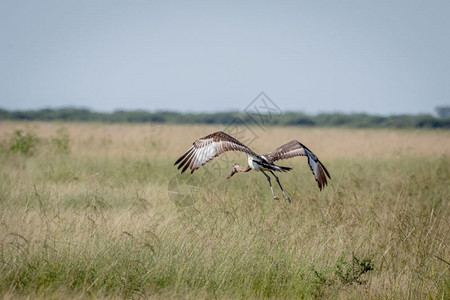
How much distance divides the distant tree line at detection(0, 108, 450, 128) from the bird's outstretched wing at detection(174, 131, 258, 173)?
168 ft

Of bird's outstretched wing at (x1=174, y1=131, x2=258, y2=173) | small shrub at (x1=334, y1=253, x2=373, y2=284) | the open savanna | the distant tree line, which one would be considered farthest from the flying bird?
the distant tree line

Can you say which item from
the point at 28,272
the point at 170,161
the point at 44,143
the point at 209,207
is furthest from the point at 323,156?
the point at 28,272

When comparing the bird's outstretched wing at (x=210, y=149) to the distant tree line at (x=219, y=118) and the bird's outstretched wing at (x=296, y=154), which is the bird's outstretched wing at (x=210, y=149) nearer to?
the bird's outstretched wing at (x=296, y=154)

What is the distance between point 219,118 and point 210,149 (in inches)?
2307

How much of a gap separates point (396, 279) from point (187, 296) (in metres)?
2.16

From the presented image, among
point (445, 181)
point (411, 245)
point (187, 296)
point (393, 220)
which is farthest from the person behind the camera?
point (445, 181)

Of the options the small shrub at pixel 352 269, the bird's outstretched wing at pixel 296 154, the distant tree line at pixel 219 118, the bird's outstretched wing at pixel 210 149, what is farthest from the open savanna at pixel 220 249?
the distant tree line at pixel 219 118

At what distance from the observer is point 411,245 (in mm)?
6758

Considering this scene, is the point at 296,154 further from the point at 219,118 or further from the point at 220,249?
the point at 219,118

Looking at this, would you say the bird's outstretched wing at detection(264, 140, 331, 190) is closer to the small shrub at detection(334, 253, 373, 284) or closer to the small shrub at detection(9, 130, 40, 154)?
the small shrub at detection(334, 253, 373, 284)

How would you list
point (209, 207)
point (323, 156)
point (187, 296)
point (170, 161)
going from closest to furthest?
Answer: point (187, 296)
point (209, 207)
point (170, 161)
point (323, 156)

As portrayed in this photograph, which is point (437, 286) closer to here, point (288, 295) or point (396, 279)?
point (396, 279)

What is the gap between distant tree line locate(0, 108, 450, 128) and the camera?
58.6 m

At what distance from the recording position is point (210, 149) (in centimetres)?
759
